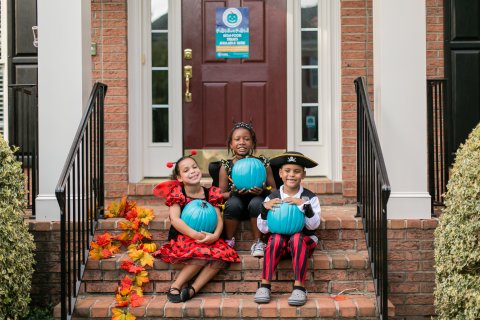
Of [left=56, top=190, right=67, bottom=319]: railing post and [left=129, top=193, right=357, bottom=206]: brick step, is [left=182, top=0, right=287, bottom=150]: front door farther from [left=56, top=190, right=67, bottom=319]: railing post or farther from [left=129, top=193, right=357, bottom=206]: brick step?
[left=56, top=190, right=67, bottom=319]: railing post

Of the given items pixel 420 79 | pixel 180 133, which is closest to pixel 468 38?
pixel 420 79

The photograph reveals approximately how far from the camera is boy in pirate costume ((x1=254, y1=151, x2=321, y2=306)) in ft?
13.1

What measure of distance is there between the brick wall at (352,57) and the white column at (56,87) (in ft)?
7.75

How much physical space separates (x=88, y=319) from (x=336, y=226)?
1.87 metres

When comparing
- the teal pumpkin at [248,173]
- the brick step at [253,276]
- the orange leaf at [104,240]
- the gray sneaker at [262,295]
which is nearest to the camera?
the gray sneaker at [262,295]

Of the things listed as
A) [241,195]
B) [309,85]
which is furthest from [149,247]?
[309,85]

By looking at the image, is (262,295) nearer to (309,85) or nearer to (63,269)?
(63,269)

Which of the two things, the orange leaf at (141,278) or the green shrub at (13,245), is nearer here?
the green shrub at (13,245)

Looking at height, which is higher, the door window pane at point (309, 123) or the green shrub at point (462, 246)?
the door window pane at point (309, 123)

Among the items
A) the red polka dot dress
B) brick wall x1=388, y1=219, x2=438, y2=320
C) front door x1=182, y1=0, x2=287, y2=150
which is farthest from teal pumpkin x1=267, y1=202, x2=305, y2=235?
front door x1=182, y1=0, x2=287, y2=150

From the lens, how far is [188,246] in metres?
4.13

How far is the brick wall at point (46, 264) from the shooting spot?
4.48 metres

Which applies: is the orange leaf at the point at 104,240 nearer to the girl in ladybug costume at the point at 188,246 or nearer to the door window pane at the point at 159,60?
the girl in ladybug costume at the point at 188,246

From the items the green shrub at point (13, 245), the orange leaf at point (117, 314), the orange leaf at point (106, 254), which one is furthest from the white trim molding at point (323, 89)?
the green shrub at point (13, 245)
